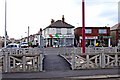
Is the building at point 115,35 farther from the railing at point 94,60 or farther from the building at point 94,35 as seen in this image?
the railing at point 94,60

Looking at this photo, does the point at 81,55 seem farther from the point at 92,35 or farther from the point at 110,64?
the point at 92,35

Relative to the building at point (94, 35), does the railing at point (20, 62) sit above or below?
below

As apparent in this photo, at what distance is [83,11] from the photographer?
1805 cm

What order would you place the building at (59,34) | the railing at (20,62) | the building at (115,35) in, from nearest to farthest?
1. the railing at (20,62)
2. the building at (59,34)
3. the building at (115,35)

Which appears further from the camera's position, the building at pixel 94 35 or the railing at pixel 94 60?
the building at pixel 94 35

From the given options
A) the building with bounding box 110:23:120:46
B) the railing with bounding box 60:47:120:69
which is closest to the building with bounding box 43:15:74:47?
the building with bounding box 110:23:120:46

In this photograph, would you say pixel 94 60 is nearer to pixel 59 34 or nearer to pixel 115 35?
pixel 59 34

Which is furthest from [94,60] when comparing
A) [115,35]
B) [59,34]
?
[115,35]

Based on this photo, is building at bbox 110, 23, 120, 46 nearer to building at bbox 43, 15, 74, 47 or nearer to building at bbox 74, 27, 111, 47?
building at bbox 74, 27, 111, 47

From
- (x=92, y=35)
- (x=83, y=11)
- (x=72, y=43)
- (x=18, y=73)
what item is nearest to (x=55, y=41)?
(x=72, y=43)

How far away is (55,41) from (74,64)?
51429 mm

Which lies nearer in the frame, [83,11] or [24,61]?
[24,61]

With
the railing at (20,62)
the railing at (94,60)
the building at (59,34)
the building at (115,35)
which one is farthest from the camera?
the building at (115,35)

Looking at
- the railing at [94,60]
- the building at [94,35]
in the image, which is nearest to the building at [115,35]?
the building at [94,35]
